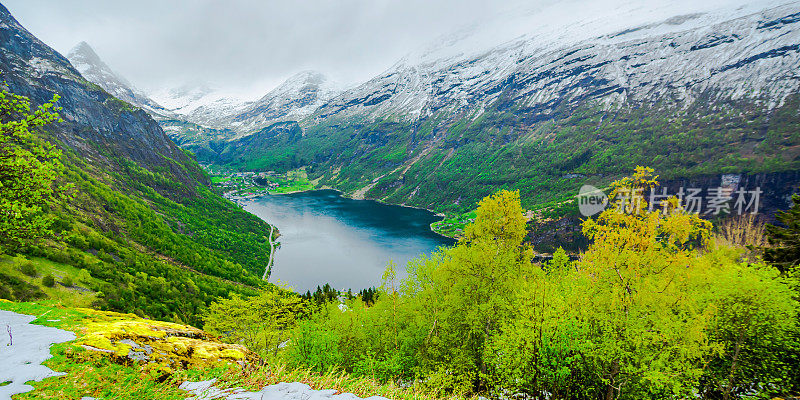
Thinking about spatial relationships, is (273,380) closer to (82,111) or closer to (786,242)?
(786,242)

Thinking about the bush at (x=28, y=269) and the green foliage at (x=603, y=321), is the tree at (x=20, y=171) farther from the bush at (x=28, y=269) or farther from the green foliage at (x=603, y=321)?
the bush at (x=28, y=269)

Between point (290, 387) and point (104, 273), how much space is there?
4915 centimetres

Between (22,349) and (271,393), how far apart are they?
18.0ft

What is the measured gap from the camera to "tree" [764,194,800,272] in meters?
23.1

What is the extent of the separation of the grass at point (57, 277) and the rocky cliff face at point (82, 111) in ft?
318

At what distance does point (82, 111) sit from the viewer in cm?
12338

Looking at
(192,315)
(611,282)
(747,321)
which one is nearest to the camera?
(611,282)

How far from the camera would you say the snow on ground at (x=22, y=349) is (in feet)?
18.5

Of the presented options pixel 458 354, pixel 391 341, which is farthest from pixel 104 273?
pixel 458 354

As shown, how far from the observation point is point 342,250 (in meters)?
134

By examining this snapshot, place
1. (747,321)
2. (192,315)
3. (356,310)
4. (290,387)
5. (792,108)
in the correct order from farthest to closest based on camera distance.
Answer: (792,108), (192,315), (356,310), (747,321), (290,387)

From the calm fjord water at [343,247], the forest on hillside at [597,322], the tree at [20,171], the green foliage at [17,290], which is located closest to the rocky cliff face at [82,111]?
the calm fjord water at [343,247]

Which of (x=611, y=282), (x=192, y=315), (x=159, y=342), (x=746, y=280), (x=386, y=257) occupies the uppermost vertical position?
(x=159, y=342)

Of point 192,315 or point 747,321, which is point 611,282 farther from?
point 192,315
